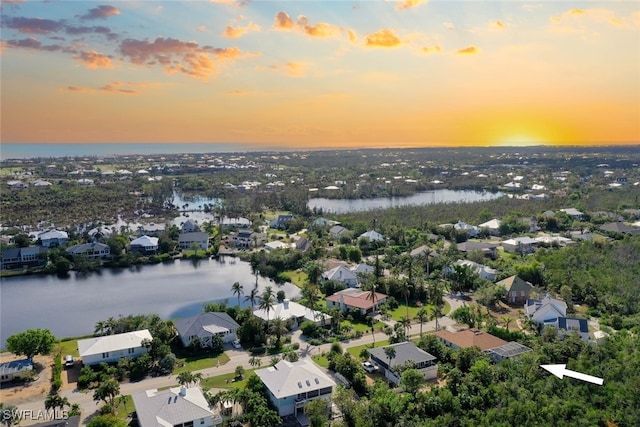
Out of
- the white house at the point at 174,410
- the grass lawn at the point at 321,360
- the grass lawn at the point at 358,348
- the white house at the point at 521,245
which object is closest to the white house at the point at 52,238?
the white house at the point at 174,410

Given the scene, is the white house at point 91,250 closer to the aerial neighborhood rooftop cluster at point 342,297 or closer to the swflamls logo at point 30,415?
the aerial neighborhood rooftop cluster at point 342,297

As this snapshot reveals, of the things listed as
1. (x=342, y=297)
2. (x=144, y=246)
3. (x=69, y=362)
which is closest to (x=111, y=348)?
(x=69, y=362)

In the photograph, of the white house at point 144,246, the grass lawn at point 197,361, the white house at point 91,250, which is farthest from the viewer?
the white house at point 144,246

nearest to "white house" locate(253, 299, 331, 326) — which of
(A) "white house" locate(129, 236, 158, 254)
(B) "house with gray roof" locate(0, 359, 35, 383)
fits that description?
(B) "house with gray roof" locate(0, 359, 35, 383)

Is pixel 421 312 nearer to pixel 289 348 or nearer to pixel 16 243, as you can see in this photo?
pixel 289 348

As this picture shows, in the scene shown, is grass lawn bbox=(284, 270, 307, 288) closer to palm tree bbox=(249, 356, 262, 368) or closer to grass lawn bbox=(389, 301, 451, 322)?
grass lawn bbox=(389, 301, 451, 322)

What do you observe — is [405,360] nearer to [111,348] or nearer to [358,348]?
[358,348]
